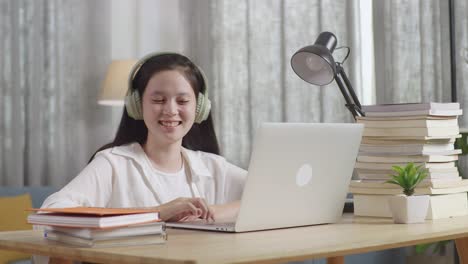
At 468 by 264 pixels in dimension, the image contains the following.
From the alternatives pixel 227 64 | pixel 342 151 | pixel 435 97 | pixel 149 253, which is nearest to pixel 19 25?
pixel 227 64

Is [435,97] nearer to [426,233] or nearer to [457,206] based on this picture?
[457,206]

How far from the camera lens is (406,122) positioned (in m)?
2.23

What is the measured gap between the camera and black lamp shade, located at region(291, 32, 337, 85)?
237 cm

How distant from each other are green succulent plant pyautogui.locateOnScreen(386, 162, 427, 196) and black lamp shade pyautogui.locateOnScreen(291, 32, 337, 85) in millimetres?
388

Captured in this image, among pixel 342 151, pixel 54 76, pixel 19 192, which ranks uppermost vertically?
pixel 54 76

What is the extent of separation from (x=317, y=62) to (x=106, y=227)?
1.06m

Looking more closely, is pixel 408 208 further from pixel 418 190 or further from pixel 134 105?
pixel 134 105

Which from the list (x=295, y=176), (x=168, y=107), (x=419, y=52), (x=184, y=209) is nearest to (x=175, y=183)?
(x=168, y=107)

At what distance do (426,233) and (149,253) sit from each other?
0.69 meters

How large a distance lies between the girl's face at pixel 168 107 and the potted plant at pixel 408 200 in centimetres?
65

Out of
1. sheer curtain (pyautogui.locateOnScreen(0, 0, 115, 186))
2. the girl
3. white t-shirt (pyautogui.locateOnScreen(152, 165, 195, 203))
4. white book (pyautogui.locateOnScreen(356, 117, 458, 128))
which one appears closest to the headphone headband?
the girl

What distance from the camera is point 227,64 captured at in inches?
194

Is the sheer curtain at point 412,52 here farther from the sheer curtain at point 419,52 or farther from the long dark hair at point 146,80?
the long dark hair at point 146,80

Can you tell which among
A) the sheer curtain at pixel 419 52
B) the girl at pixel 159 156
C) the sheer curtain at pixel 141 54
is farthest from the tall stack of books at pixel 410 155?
the sheer curtain at pixel 141 54
